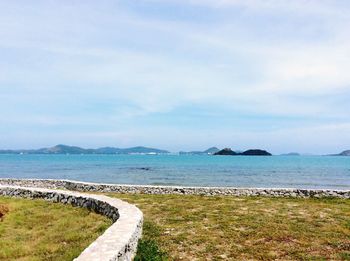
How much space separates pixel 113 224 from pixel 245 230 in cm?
579

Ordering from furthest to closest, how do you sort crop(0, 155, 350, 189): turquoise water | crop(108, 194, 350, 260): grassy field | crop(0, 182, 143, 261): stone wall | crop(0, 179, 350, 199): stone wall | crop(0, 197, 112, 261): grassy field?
crop(0, 155, 350, 189): turquoise water < crop(0, 179, 350, 199): stone wall < crop(0, 197, 112, 261): grassy field < crop(108, 194, 350, 260): grassy field < crop(0, 182, 143, 261): stone wall

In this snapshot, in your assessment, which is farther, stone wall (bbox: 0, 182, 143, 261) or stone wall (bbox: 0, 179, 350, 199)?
stone wall (bbox: 0, 179, 350, 199)

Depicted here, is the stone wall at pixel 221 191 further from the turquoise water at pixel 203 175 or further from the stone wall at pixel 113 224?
the turquoise water at pixel 203 175

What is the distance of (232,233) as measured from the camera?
16.3 m

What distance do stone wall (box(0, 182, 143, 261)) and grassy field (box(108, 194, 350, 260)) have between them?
2.72ft

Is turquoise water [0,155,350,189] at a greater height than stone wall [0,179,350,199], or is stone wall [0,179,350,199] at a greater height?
stone wall [0,179,350,199]

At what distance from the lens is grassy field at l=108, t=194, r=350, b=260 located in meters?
13.7

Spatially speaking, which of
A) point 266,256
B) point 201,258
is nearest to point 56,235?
point 201,258

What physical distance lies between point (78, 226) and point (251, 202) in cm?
1136

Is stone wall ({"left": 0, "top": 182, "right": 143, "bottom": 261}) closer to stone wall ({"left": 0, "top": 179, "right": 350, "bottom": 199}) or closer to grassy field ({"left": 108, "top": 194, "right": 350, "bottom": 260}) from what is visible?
grassy field ({"left": 108, "top": 194, "right": 350, "bottom": 260})

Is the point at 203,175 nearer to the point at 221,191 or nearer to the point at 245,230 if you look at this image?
the point at 221,191

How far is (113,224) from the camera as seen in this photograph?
14156mm

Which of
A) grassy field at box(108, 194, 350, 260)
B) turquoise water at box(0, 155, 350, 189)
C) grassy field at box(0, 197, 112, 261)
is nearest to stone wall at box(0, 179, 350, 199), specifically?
grassy field at box(108, 194, 350, 260)

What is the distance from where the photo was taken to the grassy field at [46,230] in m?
14.1
